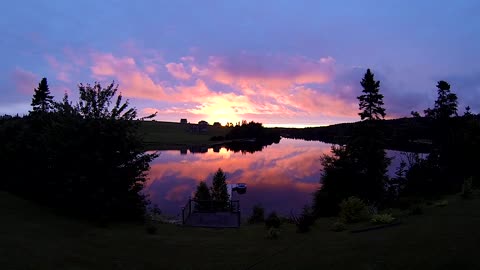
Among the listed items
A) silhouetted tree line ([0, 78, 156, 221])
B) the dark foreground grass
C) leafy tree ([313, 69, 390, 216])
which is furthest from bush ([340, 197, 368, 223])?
leafy tree ([313, 69, 390, 216])

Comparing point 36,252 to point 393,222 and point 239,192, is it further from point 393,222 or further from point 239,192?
point 239,192

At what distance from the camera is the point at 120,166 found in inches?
733

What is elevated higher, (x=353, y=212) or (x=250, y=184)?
(x=353, y=212)

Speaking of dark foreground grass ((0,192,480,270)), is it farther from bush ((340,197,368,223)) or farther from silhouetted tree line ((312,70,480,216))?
silhouetted tree line ((312,70,480,216))

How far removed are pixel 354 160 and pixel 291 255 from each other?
25.3 m

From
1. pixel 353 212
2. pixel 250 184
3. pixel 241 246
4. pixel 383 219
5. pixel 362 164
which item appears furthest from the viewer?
pixel 250 184

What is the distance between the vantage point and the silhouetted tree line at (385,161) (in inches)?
1211

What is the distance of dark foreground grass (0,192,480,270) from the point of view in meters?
8.87

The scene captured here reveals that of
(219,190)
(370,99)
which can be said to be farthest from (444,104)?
(219,190)

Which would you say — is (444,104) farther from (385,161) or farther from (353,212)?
(353,212)

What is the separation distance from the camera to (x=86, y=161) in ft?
57.1

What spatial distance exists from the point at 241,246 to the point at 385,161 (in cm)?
2720

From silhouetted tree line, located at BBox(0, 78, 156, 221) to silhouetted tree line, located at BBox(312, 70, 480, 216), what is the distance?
16286 mm

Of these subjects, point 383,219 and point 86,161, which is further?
point 86,161
